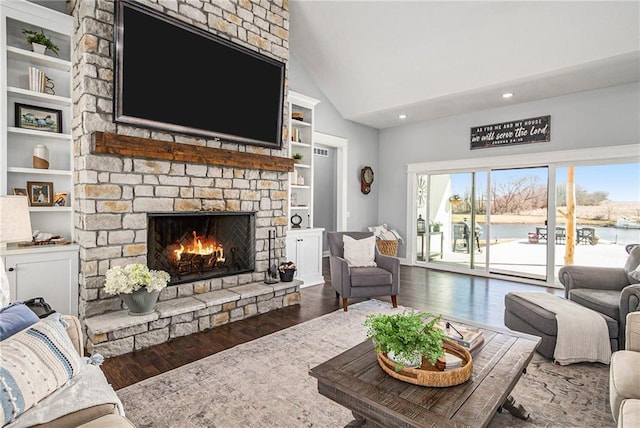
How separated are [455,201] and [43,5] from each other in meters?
6.38

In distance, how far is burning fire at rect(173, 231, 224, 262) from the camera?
11.9ft

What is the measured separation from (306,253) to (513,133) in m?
3.94

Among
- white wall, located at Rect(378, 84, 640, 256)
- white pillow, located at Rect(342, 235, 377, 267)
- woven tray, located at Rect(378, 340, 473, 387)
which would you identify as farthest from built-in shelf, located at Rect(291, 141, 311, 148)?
woven tray, located at Rect(378, 340, 473, 387)

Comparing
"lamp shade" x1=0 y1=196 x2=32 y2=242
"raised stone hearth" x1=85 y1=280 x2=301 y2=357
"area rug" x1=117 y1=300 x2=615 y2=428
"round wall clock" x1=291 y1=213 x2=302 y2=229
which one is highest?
"lamp shade" x1=0 y1=196 x2=32 y2=242

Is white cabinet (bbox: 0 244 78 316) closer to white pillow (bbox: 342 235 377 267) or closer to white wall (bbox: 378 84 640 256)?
white pillow (bbox: 342 235 377 267)

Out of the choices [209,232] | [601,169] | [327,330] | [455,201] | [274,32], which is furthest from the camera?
[455,201]

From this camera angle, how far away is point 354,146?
6906mm

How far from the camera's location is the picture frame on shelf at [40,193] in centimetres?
316

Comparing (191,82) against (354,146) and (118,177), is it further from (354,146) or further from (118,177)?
(354,146)

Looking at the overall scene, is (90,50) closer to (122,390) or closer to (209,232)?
(209,232)

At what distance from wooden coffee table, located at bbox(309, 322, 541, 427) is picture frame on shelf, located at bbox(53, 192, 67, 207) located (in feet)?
10.0

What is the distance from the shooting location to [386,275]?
155 inches

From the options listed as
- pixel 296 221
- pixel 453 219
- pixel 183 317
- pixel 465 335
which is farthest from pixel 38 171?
pixel 453 219

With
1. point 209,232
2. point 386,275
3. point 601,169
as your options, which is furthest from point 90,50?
point 601,169
